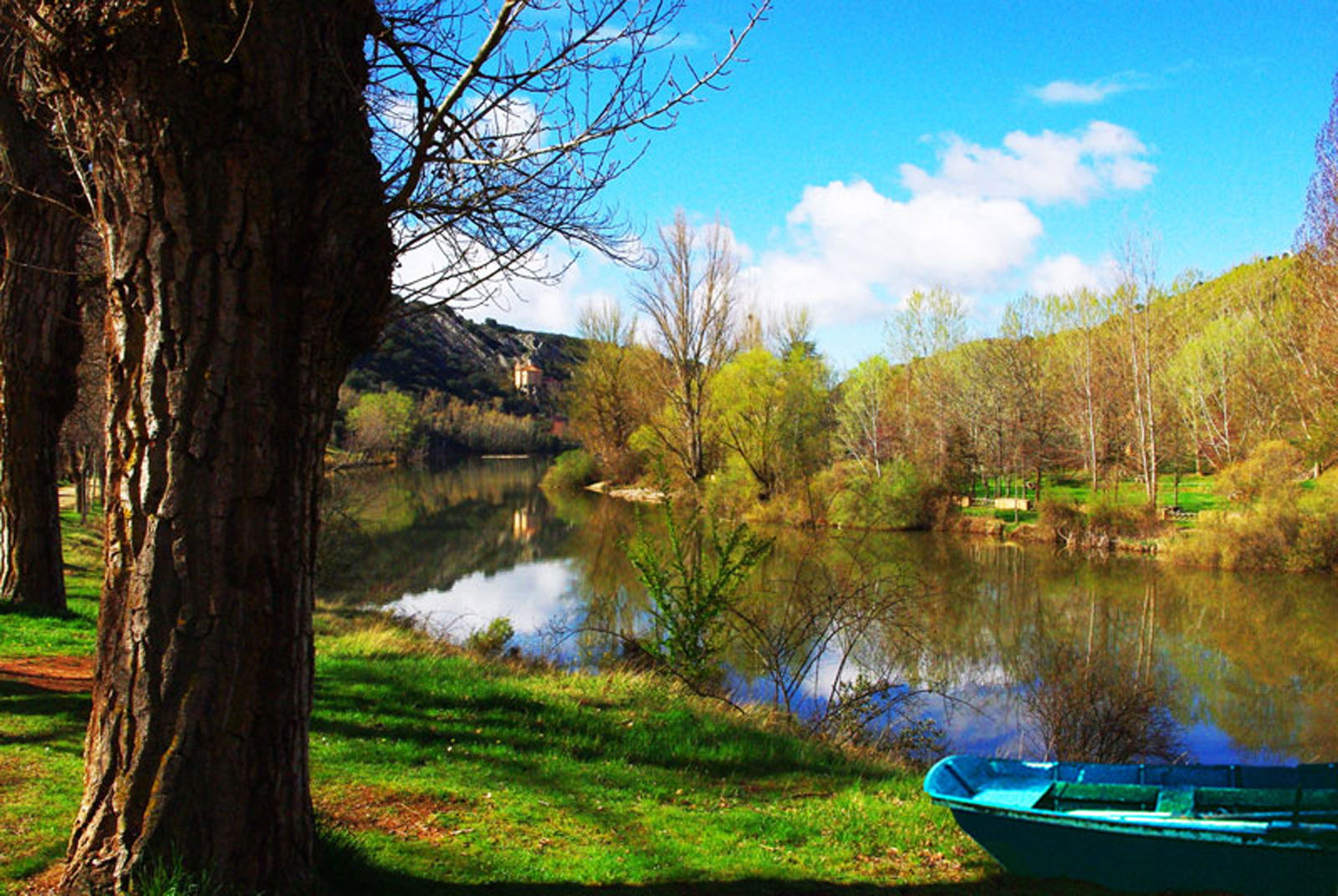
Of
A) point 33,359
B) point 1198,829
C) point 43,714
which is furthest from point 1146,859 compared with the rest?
point 33,359

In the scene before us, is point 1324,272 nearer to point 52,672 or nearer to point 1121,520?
point 1121,520

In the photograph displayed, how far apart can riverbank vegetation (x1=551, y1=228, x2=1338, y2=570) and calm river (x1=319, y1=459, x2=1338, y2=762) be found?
216cm

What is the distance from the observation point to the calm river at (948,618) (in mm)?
12133

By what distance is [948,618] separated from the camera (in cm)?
1809

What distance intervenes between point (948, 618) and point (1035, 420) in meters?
22.9

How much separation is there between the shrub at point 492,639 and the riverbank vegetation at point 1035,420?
12861 mm

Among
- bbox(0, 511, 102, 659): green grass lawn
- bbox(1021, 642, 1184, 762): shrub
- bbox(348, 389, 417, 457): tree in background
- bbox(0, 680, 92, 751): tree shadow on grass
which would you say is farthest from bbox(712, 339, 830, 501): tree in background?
bbox(0, 680, 92, 751): tree shadow on grass

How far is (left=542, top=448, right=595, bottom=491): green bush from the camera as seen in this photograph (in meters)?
53.2

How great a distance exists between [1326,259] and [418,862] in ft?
86.2

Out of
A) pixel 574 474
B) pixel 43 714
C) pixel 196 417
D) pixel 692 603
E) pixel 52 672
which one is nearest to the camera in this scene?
pixel 196 417

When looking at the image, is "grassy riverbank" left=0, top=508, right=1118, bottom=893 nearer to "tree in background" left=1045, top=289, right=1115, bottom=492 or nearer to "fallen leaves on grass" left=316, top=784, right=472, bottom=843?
"fallen leaves on grass" left=316, top=784, right=472, bottom=843

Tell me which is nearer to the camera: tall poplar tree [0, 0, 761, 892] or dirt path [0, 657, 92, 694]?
tall poplar tree [0, 0, 761, 892]

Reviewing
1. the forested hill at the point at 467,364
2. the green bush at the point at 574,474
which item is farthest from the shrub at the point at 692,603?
the forested hill at the point at 467,364

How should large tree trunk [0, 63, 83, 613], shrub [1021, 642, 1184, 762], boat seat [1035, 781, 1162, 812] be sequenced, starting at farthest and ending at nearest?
shrub [1021, 642, 1184, 762] → large tree trunk [0, 63, 83, 613] → boat seat [1035, 781, 1162, 812]
